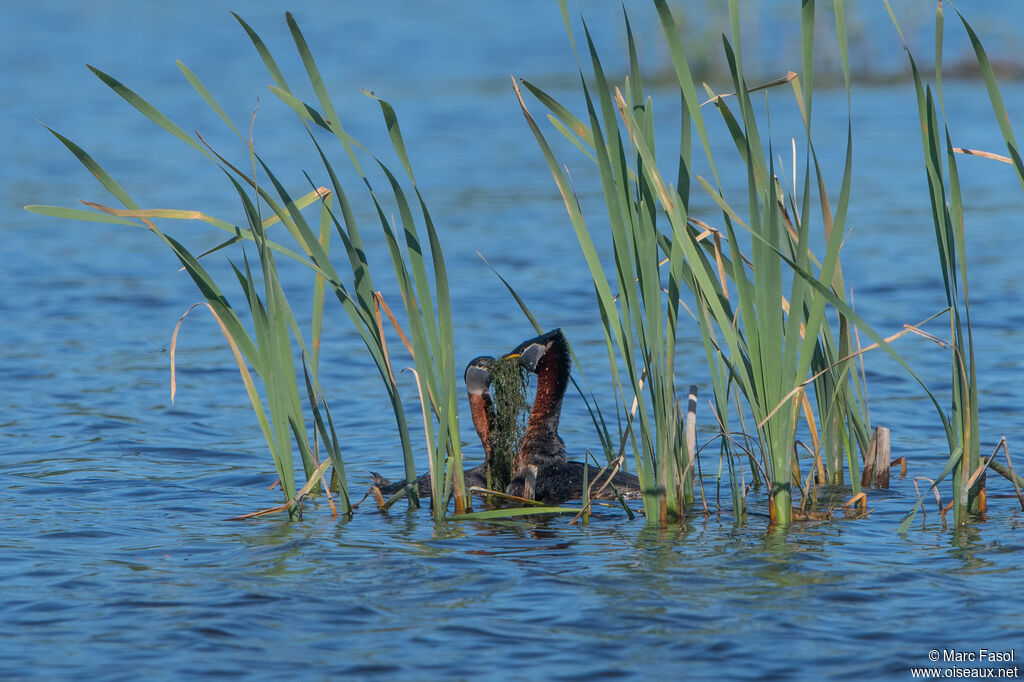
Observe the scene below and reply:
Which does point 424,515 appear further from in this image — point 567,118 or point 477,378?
point 567,118

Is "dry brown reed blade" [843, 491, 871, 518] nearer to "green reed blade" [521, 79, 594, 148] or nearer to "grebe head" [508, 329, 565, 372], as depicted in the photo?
"grebe head" [508, 329, 565, 372]

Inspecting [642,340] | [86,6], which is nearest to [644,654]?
[642,340]

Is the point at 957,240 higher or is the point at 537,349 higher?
the point at 957,240

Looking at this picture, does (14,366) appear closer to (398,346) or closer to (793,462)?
(398,346)

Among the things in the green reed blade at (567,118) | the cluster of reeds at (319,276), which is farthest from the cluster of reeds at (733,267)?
the cluster of reeds at (319,276)

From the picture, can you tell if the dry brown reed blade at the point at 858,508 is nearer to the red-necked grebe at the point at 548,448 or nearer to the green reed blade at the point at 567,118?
the red-necked grebe at the point at 548,448

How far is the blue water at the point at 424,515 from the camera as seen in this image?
3750 millimetres

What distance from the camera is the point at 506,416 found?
19.2 ft

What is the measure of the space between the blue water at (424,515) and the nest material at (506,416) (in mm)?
680

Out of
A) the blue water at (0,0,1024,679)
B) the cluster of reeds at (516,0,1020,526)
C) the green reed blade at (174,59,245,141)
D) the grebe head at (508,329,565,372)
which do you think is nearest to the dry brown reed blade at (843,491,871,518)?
the blue water at (0,0,1024,679)

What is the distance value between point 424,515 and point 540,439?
89 centimetres

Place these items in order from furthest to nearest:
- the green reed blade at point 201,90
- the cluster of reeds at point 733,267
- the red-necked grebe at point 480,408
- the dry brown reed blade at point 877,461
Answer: the red-necked grebe at point 480,408 → the dry brown reed blade at point 877,461 → the cluster of reeds at point 733,267 → the green reed blade at point 201,90

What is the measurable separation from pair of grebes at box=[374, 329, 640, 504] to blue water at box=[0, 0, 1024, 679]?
40cm

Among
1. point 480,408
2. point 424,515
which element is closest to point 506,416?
point 480,408
